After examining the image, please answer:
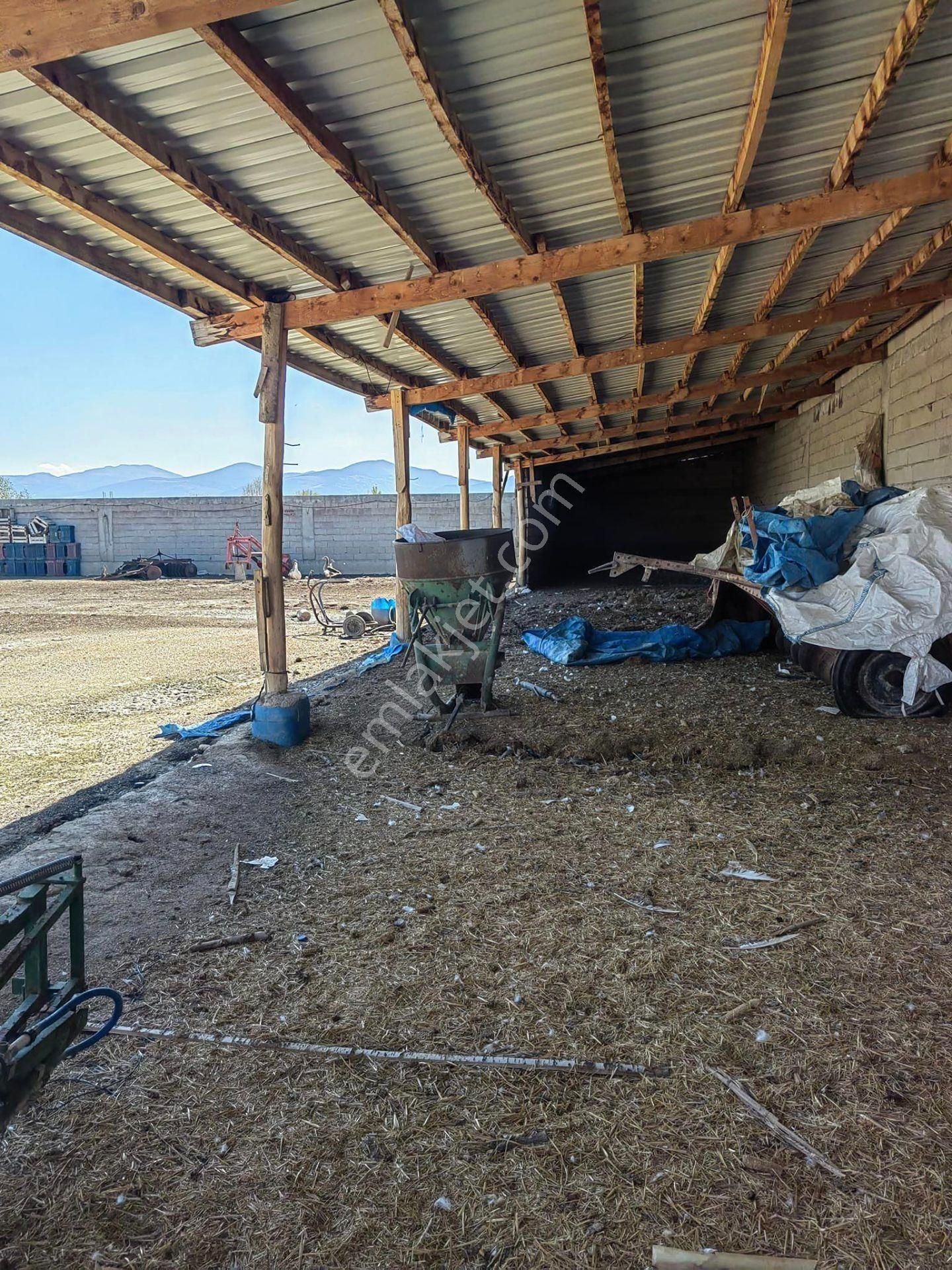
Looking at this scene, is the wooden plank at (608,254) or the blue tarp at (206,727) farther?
the blue tarp at (206,727)

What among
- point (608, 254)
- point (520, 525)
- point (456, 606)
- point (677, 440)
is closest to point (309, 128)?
point (608, 254)

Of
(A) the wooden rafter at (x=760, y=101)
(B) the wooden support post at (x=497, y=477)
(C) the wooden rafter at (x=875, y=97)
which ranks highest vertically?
(C) the wooden rafter at (x=875, y=97)

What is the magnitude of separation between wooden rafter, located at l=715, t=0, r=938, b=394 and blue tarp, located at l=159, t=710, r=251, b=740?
495 cm

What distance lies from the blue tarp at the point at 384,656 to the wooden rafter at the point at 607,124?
4149mm

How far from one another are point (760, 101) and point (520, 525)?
A: 1200 cm

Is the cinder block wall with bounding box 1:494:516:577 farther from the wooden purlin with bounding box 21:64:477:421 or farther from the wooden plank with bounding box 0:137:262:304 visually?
the wooden purlin with bounding box 21:64:477:421

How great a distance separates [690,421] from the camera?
40.9 feet

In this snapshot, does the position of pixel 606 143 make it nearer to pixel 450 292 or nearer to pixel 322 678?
pixel 450 292

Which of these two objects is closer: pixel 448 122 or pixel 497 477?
pixel 448 122

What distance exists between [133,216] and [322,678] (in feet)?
14.1

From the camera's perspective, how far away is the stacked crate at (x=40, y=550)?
23.7 m

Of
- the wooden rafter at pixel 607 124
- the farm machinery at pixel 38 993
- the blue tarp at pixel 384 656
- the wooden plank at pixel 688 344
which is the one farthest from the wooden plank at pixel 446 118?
the blue tarp at pixel 384 656

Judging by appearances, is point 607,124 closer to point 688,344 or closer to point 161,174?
point 161,174

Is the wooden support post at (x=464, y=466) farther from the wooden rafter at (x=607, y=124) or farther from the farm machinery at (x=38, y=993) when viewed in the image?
the farm machinery at (x=38, y=993)
